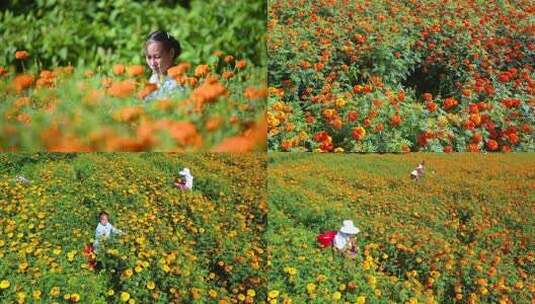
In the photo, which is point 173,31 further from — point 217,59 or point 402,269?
point 402,269

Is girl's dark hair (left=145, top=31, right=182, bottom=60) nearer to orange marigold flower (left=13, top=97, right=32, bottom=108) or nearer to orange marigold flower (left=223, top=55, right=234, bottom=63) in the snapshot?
orange marigold flower (left=223, top=55, right=234, bottom=63)

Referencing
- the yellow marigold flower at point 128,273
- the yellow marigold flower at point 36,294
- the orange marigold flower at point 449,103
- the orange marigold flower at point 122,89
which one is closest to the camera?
the yellow marigold flower at point 36,294

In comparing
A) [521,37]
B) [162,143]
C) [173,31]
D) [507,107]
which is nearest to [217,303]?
[162,143]

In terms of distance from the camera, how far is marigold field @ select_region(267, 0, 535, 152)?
4.34 m

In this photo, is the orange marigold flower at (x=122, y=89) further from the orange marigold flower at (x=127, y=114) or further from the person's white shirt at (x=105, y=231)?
the person's white shirt at (x=105, y=231)

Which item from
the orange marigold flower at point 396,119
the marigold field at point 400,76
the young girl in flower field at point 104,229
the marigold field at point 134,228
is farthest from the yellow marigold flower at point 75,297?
the orange marigold flower at point 396,119

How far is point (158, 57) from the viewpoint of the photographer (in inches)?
170

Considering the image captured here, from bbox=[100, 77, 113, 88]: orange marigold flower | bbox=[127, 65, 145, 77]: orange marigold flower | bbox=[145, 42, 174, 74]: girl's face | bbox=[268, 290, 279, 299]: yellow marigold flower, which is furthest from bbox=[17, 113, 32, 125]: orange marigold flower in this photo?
bbox=[268, 290, 279, 299]: yellow marigold flower

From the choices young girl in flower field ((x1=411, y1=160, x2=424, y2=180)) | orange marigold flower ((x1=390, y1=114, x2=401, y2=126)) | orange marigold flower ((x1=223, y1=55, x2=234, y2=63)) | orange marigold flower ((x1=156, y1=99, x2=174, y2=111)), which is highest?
orange marigold flower ((x1=223, y1=55, x2=234, y2=63))

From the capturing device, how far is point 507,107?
4465 mm

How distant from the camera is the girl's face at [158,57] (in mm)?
4328

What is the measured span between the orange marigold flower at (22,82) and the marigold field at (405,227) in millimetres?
1304

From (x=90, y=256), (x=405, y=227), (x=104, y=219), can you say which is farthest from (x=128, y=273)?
(x=405, y=227)

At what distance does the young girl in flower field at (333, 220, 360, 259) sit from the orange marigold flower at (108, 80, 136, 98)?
1.30m
